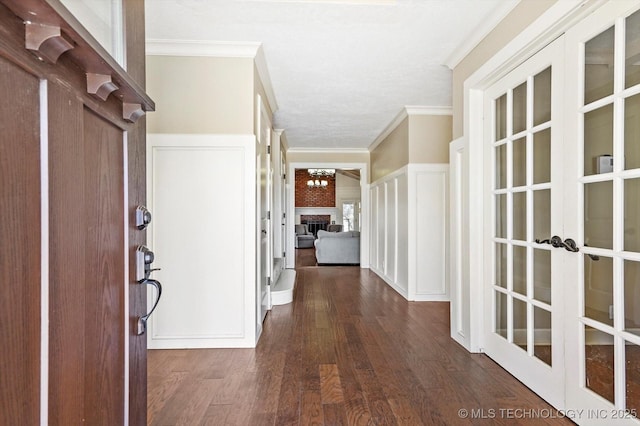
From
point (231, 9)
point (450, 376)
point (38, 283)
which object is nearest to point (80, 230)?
point (38, 283)

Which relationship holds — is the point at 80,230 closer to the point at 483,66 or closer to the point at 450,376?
the point at 450,376

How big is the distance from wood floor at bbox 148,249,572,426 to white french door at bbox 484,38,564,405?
208 millimetres

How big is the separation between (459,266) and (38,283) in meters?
2.78

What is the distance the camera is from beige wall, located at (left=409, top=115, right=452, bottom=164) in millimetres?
4254

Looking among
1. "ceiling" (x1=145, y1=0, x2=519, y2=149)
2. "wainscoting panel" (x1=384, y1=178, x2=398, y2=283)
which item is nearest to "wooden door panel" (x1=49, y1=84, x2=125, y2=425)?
"ceiling" (x1=145, y1=0, x2=519, y2=149)

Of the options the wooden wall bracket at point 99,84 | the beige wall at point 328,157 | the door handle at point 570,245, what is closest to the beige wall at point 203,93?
the wooden wall bracket at point 99,84

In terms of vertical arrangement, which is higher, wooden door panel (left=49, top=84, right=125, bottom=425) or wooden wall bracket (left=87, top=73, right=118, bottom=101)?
wooden wall bracket (left=87, top=73, right=118, bottom=101)

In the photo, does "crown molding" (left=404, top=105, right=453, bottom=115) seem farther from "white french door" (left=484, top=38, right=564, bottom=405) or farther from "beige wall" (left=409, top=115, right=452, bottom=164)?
"white french door" (left=484, top=38, right=564, bottom=405)

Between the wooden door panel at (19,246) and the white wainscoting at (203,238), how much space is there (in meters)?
2.13

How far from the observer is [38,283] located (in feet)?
2.01

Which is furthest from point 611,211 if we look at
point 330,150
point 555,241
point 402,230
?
point 330,150

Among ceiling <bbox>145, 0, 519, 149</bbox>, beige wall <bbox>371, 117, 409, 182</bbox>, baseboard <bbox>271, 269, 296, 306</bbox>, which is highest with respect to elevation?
ceiling <bbox>145, 0, 519, 149</bbox>

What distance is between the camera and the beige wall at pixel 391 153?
4473mm

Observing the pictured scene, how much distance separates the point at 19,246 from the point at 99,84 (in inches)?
15.3
